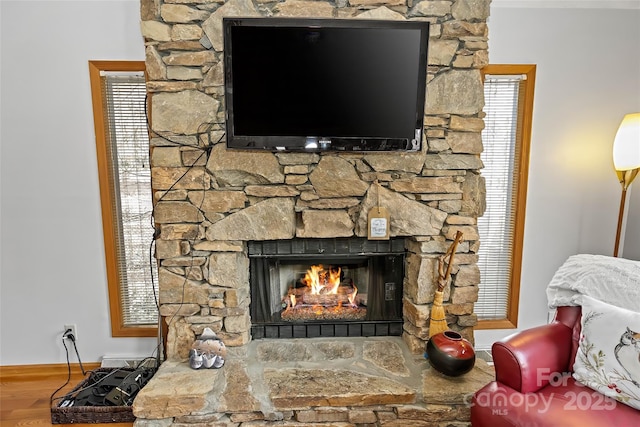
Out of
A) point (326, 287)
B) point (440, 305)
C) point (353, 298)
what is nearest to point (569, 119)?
point (440, 305)

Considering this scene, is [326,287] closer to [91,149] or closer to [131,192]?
[131,192]

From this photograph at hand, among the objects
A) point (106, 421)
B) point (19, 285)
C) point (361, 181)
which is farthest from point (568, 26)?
point (19, 285)

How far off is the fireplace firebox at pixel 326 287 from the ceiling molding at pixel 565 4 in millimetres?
1703

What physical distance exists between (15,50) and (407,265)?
2741 mm

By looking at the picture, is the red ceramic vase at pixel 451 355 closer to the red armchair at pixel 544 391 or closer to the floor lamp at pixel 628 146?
the red armchair at pixel 544 391

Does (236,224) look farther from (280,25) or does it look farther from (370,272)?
(280,25)

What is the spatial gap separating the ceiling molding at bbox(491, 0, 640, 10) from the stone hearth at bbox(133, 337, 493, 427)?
229 cm

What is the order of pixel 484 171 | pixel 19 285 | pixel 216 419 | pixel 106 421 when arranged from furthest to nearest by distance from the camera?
1. pixel 484 171
2. pixel 19 285
3. pixel 106 421
4. pixel 216 419

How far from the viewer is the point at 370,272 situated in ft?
8.32

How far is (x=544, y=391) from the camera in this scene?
1.74 metres

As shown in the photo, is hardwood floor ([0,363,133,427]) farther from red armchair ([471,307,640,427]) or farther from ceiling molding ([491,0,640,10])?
ceiling molding ([491,0,640,10])

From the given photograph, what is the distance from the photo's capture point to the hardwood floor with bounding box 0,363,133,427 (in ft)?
7.46

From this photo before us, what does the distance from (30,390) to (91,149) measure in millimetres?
1595

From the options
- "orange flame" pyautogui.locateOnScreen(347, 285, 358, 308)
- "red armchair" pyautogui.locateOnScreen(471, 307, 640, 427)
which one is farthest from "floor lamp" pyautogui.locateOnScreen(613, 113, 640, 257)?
"orange flame" pyautogui.locateOnScreen(347, 285, 358, 308)
